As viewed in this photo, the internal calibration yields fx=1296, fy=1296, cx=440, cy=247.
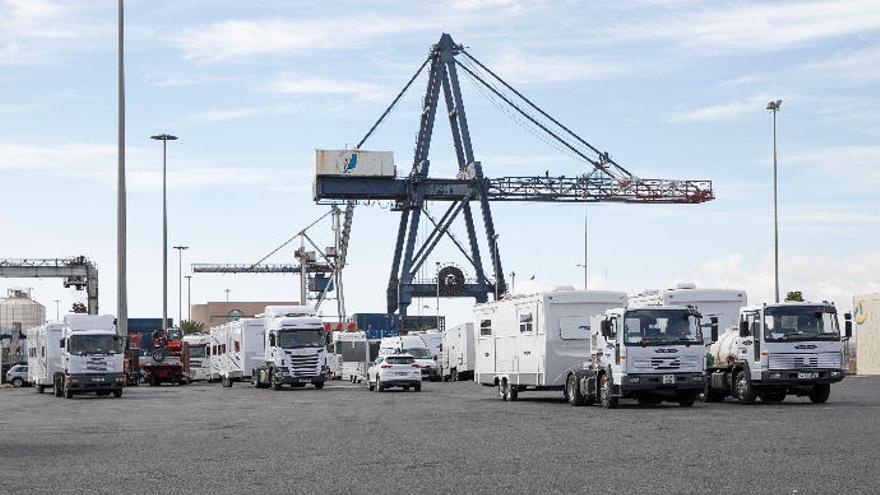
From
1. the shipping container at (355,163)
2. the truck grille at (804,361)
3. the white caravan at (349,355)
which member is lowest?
the white caravan at (349,355)

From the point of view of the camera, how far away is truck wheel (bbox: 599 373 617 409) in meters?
31.6

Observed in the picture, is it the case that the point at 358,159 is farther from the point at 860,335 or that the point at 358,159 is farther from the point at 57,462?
the point at 57,462

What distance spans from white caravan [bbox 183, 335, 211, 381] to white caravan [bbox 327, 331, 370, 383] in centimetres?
736

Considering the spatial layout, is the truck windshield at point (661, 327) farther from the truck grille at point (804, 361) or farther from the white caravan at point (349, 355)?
the white caravan at point (349, 355)

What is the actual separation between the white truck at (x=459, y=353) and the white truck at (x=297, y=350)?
1188cm

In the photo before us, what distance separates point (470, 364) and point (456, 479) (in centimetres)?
5028

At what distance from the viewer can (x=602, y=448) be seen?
63.2 feet

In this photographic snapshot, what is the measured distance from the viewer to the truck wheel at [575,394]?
109ft

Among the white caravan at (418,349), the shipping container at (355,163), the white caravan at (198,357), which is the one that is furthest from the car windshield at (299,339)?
the shipping container at (355,163)

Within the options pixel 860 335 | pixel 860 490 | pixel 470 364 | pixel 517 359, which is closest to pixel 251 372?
pixel 470 364

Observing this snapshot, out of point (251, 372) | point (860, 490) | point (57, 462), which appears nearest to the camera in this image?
point (860, 490)

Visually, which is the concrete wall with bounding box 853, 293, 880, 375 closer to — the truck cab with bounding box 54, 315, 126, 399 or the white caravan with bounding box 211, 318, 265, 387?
the white caravan with bounding box 211, 318, 265, 387

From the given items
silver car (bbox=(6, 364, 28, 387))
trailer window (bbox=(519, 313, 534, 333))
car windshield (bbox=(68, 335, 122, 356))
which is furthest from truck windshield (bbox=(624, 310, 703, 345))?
silver car (bbox=(6, 364, 28, 387))

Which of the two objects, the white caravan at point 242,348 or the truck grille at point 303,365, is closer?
the truck grille at point 303,365
